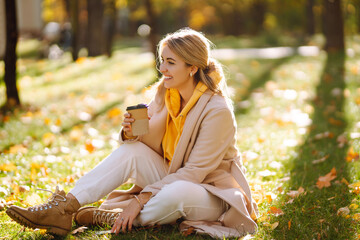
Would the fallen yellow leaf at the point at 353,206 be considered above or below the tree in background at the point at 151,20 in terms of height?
below

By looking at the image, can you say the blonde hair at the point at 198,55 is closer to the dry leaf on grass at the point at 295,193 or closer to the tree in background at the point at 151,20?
the dry leaf on grass at the point at 295,193

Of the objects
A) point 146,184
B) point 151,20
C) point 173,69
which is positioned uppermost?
point 173,69

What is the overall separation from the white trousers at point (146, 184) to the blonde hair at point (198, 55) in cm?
69

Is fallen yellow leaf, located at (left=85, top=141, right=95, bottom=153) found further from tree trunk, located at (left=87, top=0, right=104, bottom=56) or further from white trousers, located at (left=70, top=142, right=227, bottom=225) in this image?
tree trunk, located at (left=87, top=0, right=104, bottom=56)

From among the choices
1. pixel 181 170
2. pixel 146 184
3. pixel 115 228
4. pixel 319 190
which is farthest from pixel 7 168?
pixel 319 190

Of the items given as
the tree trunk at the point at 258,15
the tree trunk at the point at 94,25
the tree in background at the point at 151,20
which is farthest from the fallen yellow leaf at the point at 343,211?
the tree trunk at the point at 258,15

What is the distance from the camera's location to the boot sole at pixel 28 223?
296cm

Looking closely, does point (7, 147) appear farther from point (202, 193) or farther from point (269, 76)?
point (269, 76)

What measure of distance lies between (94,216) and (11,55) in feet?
19.2

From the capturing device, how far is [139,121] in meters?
3.28

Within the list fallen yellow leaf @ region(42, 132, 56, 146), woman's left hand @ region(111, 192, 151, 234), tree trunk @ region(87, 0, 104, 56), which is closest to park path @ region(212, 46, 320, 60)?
tree trunk @ region(87, 0, 104, 56)

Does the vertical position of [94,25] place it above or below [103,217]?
above

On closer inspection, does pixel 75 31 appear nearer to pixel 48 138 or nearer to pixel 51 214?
pixel 48 138

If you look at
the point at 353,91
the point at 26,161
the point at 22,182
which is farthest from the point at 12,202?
the point at 353,91
